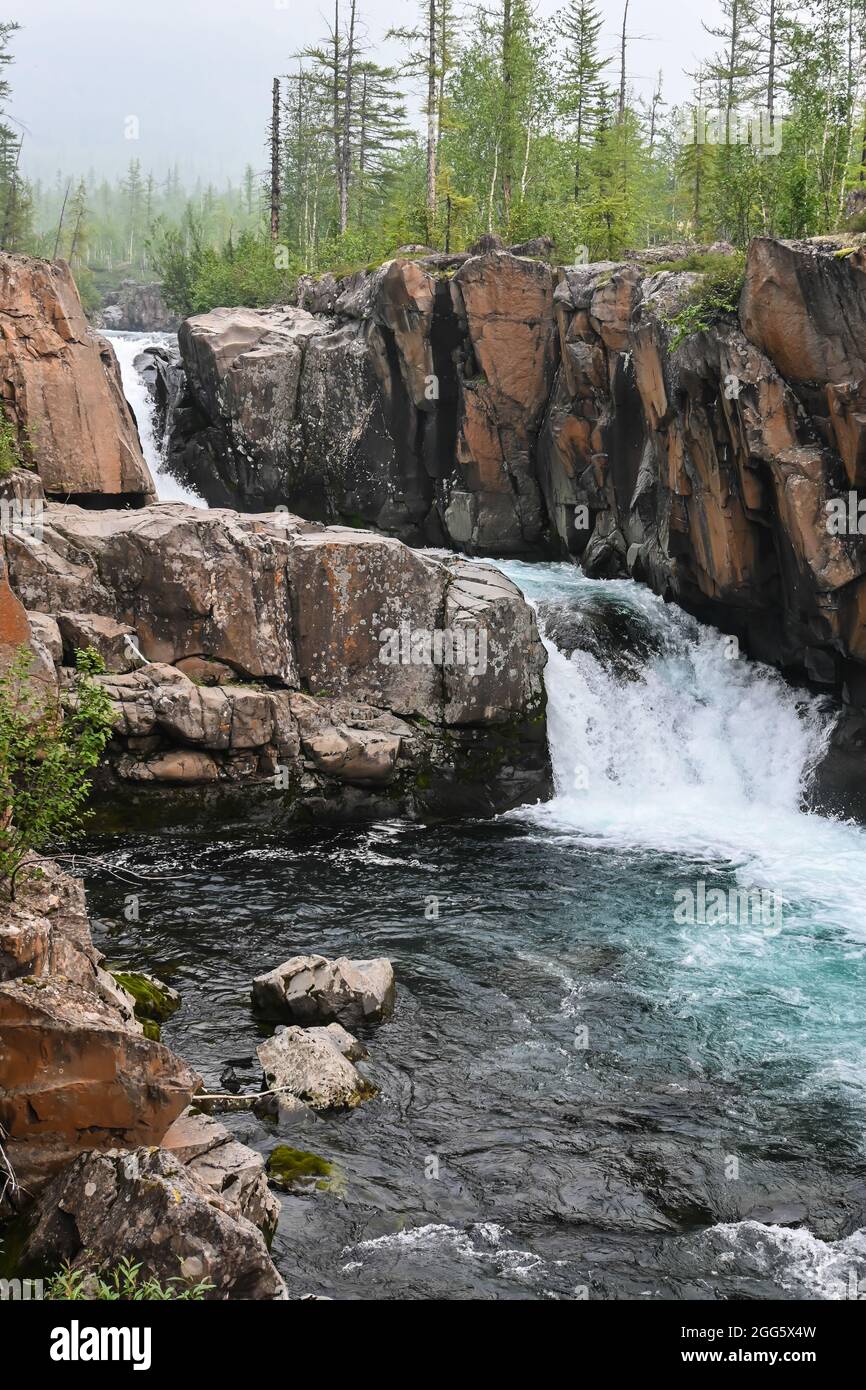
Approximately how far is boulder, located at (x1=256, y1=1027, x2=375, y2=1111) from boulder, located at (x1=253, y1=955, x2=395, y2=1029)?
97 centimetres

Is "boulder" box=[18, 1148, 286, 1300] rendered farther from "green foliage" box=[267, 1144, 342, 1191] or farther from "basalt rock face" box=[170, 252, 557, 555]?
"basalt rock face" box=[170, 252, 557, 555]

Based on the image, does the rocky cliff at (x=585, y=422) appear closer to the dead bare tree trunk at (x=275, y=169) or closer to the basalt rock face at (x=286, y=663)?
the basalt rock face at (x=286, y=663)

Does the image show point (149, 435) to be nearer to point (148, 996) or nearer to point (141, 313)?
point (148, 996)

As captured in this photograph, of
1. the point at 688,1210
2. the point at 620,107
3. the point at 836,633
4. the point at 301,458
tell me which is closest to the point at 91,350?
the point at 301,458

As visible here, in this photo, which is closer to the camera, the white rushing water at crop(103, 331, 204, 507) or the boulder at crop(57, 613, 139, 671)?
the boulder at crop(57, 613, 139, 671)

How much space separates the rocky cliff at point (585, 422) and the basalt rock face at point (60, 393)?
850 centimetres

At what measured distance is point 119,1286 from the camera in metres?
8.74

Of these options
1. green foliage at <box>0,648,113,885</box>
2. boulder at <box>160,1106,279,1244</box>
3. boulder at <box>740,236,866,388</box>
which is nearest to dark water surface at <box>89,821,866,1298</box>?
boulder at <box>160,1106,279,1244</box>

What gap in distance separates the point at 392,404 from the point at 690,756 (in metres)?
15.2

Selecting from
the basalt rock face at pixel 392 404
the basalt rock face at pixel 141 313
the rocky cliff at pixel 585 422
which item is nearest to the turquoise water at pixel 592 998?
the rocky cliff at pixel 585 422

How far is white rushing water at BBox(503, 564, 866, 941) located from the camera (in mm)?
21656

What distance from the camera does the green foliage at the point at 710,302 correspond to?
856 inches

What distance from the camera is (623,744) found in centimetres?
2445

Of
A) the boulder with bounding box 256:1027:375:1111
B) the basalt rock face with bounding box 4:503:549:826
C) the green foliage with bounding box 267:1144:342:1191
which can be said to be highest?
the basalt rock face with bounding box 4:503:549:826
